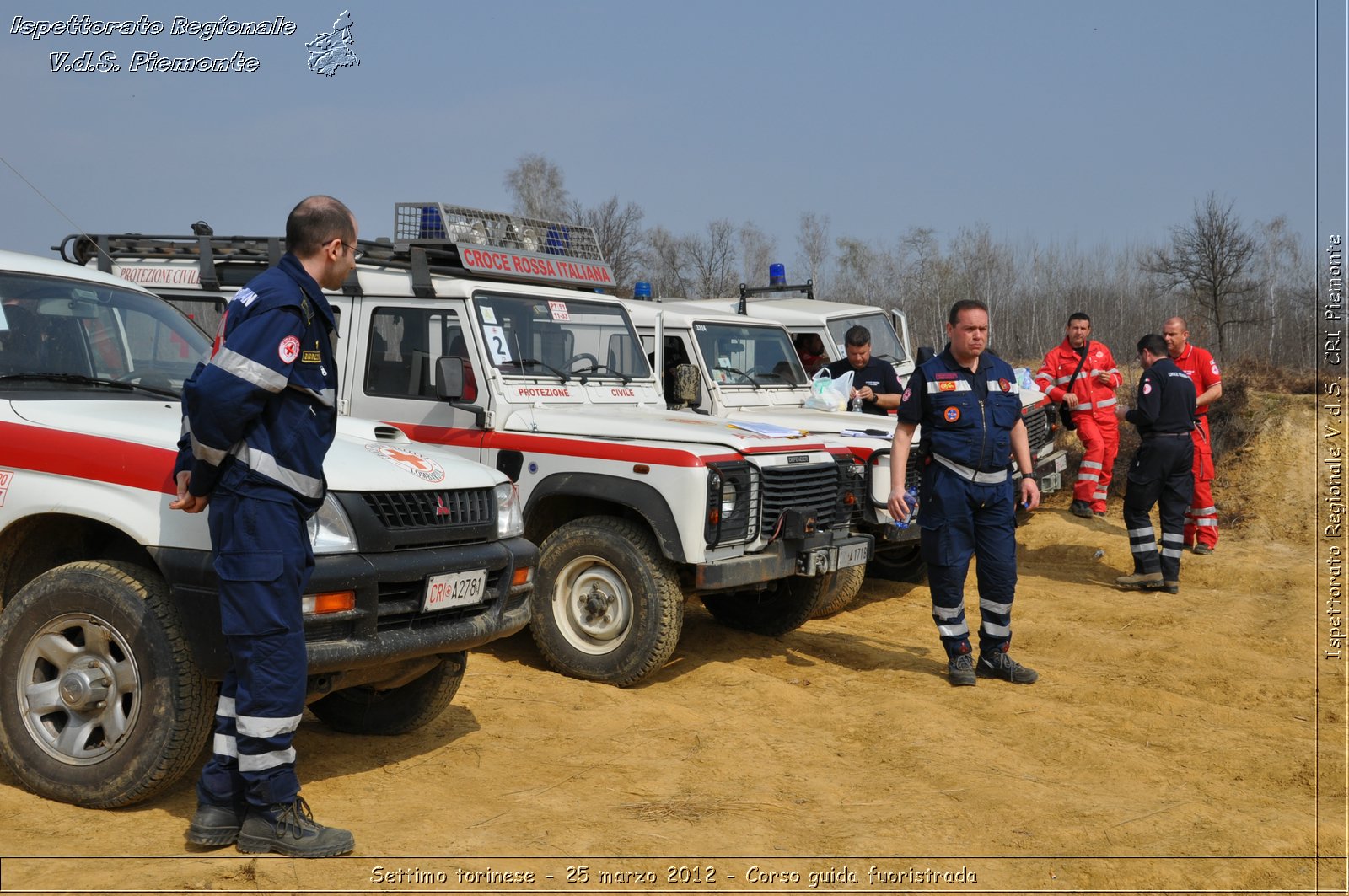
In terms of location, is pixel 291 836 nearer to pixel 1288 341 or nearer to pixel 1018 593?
pixel 1018 593

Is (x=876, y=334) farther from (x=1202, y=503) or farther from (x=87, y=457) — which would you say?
(x=87, y=457)

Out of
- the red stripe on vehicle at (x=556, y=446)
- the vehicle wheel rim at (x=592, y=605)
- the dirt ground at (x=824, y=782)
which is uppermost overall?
the red stripe on vehicle at (x=556, y=446)

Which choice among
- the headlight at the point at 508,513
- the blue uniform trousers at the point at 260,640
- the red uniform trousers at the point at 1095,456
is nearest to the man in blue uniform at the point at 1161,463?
the red uniform trousers at the point at 1095,456

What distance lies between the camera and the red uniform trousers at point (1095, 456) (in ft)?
38.4

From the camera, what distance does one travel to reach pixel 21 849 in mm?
3604

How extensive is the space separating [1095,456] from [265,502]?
9985 millimetres

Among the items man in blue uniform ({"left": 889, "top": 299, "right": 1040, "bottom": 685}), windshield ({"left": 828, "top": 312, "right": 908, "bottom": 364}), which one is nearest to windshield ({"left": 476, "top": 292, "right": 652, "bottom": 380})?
man in blue uniform ({"left": 889, "top": 299, "right": 1040, "bottom": 685})

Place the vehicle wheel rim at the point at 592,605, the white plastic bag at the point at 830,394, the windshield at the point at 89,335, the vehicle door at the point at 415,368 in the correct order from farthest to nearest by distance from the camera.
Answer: the white plastic bag at the point at 830,394 < the vehicle door at the point at 415,368 < the vehicle wheel rim at the point at 592,605 < the windshield at the point at 89,335

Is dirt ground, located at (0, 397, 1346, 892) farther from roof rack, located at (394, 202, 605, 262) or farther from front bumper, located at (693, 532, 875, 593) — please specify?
roof rack, located at (394, 202, 605, 262)

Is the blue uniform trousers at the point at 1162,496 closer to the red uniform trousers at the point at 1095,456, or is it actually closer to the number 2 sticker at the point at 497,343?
the red uniform trousers at the point at 1095,456

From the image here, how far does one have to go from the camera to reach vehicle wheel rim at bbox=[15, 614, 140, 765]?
388cm

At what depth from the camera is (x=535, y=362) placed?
23.0ft

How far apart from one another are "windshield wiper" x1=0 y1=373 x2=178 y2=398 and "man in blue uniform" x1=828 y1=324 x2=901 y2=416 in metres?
6.36

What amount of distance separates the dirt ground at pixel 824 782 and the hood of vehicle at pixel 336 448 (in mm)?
1217
